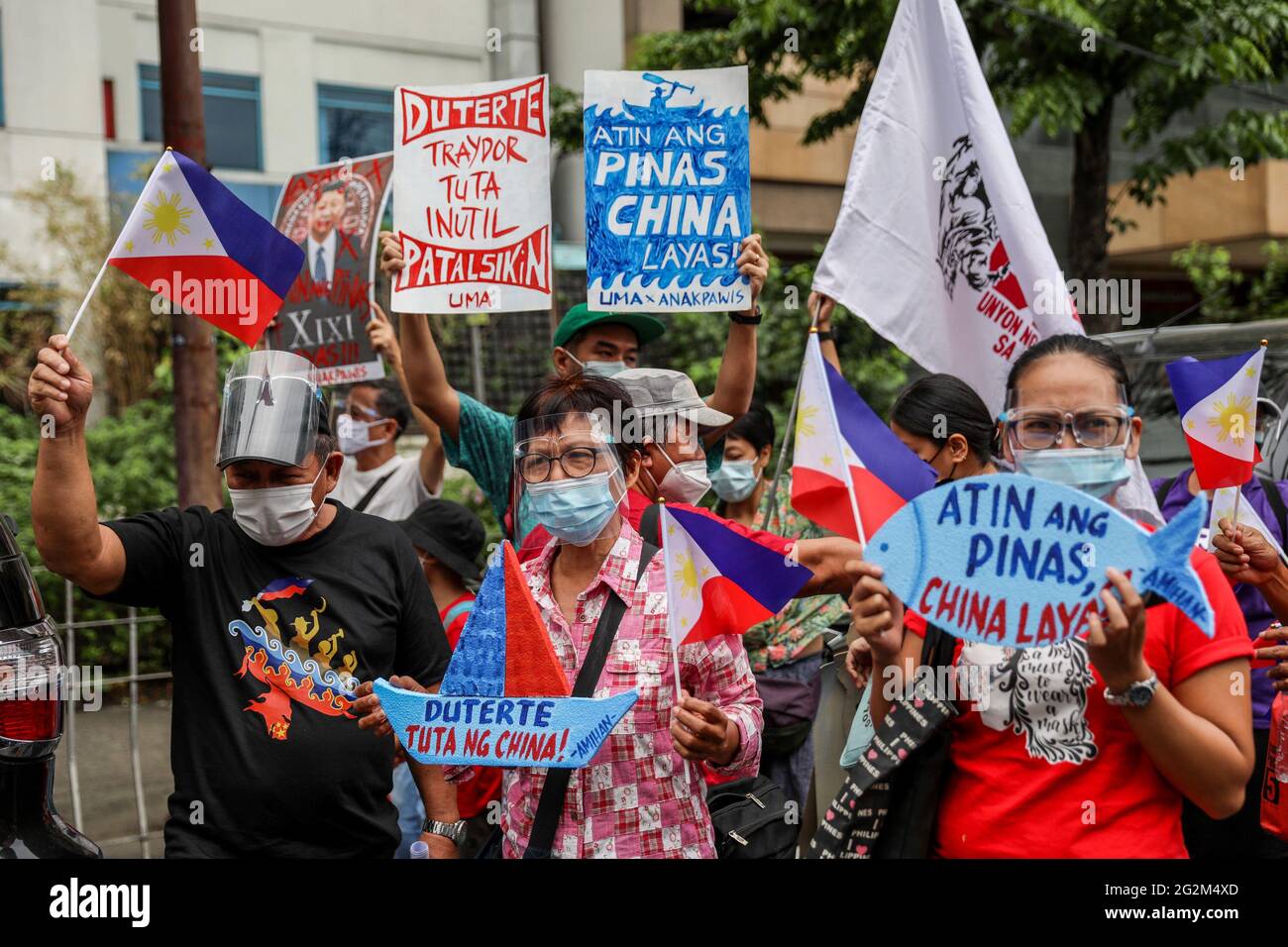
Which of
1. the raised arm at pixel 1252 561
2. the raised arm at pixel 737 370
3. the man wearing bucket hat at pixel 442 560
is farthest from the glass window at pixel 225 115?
the raised arm at pixel 1252 561

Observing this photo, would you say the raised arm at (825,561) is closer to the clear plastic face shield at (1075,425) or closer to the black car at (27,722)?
the clear plastic face shield at (1075,425)

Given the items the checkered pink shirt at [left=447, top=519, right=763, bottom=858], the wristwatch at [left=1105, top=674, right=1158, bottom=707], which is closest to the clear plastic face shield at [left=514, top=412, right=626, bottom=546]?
the checkered pink shirt at [left=447, top=519, right=763, bottom=858]

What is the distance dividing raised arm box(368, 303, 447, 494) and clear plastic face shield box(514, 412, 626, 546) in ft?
6.10

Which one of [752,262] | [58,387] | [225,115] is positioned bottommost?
[58,387]

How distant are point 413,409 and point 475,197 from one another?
4.00ft

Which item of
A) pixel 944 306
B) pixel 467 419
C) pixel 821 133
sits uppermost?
pixel 821 133

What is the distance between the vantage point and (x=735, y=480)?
4.88 metres

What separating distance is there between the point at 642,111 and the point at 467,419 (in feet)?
3.52

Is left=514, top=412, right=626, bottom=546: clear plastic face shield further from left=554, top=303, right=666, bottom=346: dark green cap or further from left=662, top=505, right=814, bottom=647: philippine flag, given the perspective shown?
left=554, top=303, right=666, bottom=346: dark green cap

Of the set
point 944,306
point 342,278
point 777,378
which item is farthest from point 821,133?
point 944,306

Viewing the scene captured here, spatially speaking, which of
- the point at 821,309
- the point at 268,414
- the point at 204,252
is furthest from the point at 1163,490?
the point at 204,252

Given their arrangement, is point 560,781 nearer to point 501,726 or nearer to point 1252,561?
point 501,726
